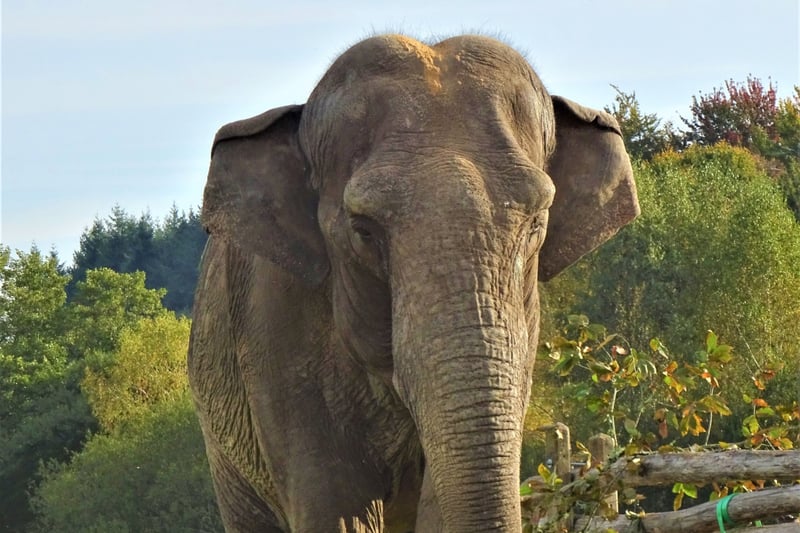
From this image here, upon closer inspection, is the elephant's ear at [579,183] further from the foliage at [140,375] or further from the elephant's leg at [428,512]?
the foliage at [140,375]

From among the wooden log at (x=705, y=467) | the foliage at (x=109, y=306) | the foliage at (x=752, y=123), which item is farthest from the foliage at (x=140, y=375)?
the wooden log at (x=705, y=467)

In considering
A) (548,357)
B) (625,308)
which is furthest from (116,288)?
(548,357)

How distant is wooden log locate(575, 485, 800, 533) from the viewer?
7.72 meters

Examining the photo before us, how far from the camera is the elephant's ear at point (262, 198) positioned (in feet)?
19.2

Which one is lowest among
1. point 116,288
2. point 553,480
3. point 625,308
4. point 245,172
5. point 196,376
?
point 553,480

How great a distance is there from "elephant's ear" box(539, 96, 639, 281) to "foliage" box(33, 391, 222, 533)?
51.4 meters

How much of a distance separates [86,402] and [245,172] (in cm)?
6163

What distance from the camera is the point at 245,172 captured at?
5.88 m

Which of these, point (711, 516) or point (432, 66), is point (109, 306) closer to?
point (711, 516)

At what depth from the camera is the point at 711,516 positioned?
320 inches

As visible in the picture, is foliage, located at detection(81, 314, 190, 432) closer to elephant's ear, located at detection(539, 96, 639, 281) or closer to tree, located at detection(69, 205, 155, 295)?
tree, located at detection(69, 205, 155, 295)

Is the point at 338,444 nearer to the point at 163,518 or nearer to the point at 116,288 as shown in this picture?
the point at 163,518

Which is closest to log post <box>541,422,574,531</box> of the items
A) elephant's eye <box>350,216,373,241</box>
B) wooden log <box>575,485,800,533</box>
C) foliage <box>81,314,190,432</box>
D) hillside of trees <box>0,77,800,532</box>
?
wooden log <box>575,485,800,533</box>

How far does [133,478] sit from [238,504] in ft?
172
